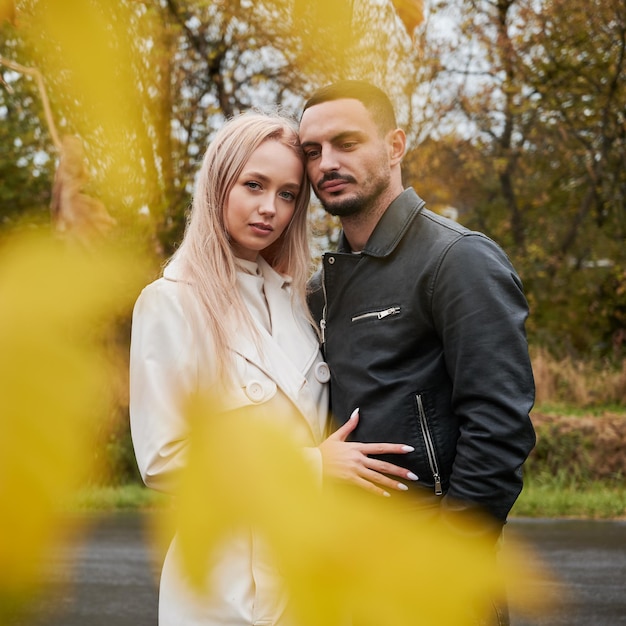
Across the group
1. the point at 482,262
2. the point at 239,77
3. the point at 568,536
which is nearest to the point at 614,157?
the point at 568,536

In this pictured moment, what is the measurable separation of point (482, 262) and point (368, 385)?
1.00 feet

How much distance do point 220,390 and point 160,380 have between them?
18 cm

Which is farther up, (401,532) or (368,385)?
(401,532)

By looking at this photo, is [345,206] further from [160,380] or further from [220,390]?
[220,390]

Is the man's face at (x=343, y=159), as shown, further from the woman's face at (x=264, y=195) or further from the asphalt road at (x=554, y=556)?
the asphalt road at (x=554, y=556)

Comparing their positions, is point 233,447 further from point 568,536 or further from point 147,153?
point 568,536

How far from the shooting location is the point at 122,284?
549 millimetres


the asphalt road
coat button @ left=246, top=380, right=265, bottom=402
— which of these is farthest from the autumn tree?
coat button @ left=246, top=380, right=265, bottom=402

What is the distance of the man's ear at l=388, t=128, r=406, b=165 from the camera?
4.09 feet

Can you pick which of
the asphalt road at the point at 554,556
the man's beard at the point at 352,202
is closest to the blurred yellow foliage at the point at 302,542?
the man's beard at the point at 352,202

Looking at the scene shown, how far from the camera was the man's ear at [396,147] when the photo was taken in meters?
1.25

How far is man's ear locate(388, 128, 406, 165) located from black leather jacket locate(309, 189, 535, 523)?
0.22 m

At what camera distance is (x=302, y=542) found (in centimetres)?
52

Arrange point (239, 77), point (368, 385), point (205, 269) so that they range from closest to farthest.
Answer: point (239, 77) < point (205, 269) < point (368, 385)
